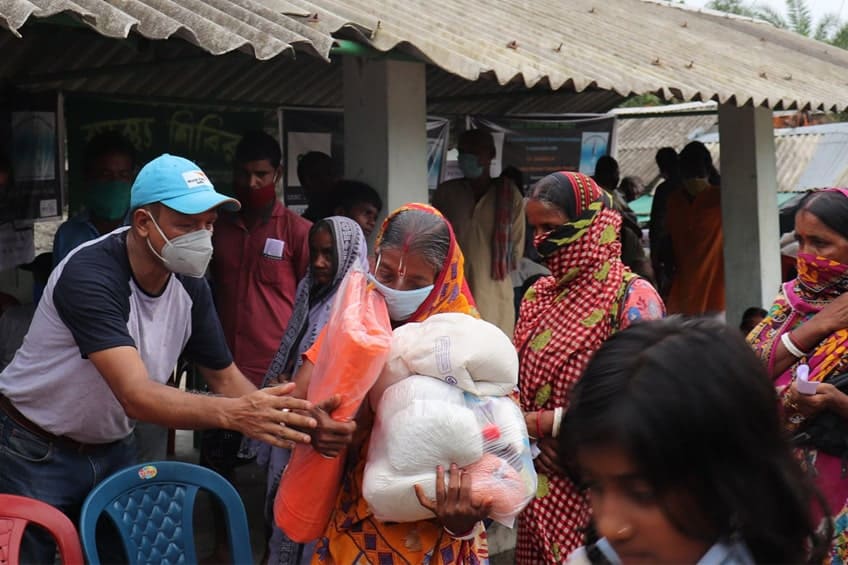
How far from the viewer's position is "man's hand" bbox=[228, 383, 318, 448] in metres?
2.72

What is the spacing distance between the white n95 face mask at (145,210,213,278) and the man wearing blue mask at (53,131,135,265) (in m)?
1.99

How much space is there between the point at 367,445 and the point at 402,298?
388 mm

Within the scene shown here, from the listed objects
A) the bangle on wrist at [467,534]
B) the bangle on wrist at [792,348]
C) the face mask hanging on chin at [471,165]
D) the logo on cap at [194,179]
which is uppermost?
the logo on cap at [194,179]

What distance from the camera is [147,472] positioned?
11.2 feet

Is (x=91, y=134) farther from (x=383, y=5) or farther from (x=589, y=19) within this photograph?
(x=589, y=19)

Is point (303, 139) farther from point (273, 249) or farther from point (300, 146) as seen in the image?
point (273, 249)

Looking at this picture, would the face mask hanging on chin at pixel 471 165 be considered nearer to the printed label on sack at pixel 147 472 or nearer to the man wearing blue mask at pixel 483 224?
the man wearing blue mask at pixel 483 224

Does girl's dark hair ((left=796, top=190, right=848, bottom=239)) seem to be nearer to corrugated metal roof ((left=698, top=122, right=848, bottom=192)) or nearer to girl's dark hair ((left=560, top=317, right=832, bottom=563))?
girl's dark hair ((left=560, top=317, right=832, bottom=563))

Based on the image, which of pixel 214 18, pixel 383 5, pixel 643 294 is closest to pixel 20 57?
pixel 383 5

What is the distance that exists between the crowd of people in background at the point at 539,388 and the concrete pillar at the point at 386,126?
1190mm

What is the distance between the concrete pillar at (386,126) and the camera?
5746 mm

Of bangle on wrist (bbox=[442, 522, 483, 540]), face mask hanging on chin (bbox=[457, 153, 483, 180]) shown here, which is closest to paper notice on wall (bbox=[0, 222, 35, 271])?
face mask hanging on chin (bbox=[457, 153, 483, 180])

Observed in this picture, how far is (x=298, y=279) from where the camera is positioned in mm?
5504

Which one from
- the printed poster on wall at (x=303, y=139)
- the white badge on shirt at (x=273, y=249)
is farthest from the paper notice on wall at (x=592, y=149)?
the white badge on shirt at (x=273, y=249)
